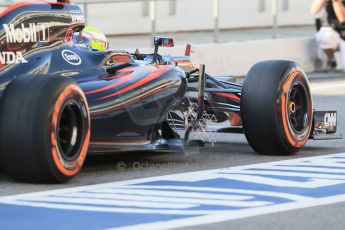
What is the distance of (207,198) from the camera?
7.74m

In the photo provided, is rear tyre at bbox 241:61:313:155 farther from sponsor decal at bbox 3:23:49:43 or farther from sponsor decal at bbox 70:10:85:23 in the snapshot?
sponsor decal at bbox 3:23:49:43

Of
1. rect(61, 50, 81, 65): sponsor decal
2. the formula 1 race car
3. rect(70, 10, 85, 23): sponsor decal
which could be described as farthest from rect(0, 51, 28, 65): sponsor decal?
rect(70, 10, 85, 23): sponsor decal

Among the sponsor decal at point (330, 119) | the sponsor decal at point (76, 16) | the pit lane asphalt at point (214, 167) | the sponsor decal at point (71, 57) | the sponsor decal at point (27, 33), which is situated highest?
the sponsor decal at point (76, 16)

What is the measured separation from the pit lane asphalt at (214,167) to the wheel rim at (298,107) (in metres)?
0.25

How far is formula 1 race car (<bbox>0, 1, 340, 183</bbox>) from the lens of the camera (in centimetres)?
793

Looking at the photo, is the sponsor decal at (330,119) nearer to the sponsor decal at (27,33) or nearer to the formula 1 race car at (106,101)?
the formula 1 race car at (106,101)

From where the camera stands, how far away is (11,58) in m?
8.74

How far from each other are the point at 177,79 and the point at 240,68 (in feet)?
31.1

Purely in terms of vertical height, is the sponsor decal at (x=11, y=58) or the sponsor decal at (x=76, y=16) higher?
the sponsor decal at (x=76, y=16)

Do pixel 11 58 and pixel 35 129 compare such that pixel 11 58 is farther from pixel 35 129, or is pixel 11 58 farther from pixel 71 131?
pixel 35 129

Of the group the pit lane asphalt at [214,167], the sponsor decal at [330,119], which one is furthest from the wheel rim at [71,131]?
the sponsor decal at [330,119]

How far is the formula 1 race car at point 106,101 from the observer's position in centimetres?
793

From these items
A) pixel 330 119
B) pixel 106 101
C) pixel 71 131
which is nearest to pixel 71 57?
pixel 106 101

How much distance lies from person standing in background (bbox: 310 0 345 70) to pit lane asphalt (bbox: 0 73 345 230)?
7.60 metres
